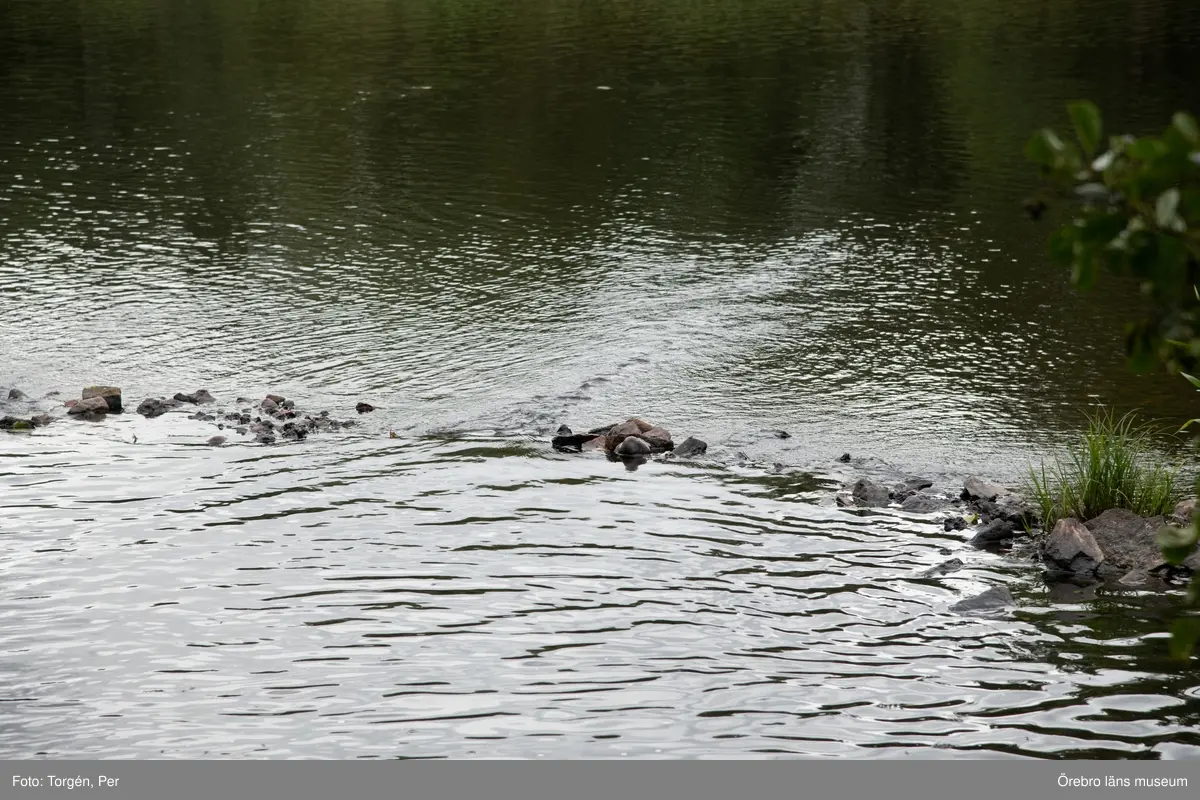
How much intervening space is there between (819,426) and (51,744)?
26.9 feet

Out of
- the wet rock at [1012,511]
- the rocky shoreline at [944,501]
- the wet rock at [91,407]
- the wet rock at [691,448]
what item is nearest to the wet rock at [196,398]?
the rocky shoreline at [944,501]

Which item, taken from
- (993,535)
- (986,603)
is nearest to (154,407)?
(993,535)

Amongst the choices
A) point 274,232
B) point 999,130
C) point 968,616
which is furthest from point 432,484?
point 999,130

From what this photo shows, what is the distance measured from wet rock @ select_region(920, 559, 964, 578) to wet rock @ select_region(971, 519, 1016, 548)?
17.6 inches

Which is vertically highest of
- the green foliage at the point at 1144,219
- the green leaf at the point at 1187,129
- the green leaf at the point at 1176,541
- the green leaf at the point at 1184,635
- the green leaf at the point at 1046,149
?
the green leaf at the point at 1187,129

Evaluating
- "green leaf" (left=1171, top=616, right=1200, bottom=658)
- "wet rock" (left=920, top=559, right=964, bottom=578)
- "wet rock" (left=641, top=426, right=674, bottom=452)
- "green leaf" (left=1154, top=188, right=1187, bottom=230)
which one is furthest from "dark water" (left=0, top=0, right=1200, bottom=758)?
"green leaf" (left=1154, top=188, right=1187, bottom=230)

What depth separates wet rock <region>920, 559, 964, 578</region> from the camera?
11.2 metres

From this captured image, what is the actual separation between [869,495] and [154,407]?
7696mm

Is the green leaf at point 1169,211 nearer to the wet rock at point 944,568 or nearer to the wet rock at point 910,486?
the wet rock at point 944,568

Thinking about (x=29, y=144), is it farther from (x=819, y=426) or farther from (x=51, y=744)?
(x=51, y=744)

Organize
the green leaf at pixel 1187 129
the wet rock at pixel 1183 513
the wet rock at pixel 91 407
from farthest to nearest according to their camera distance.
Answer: the wet rock at pixel 91 407, the wet rock at pixel 1183 513, the green leaf at pixel 1187 129

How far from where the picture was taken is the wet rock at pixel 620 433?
1388 centimetres

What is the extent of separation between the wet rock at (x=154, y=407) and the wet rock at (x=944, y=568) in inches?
330
